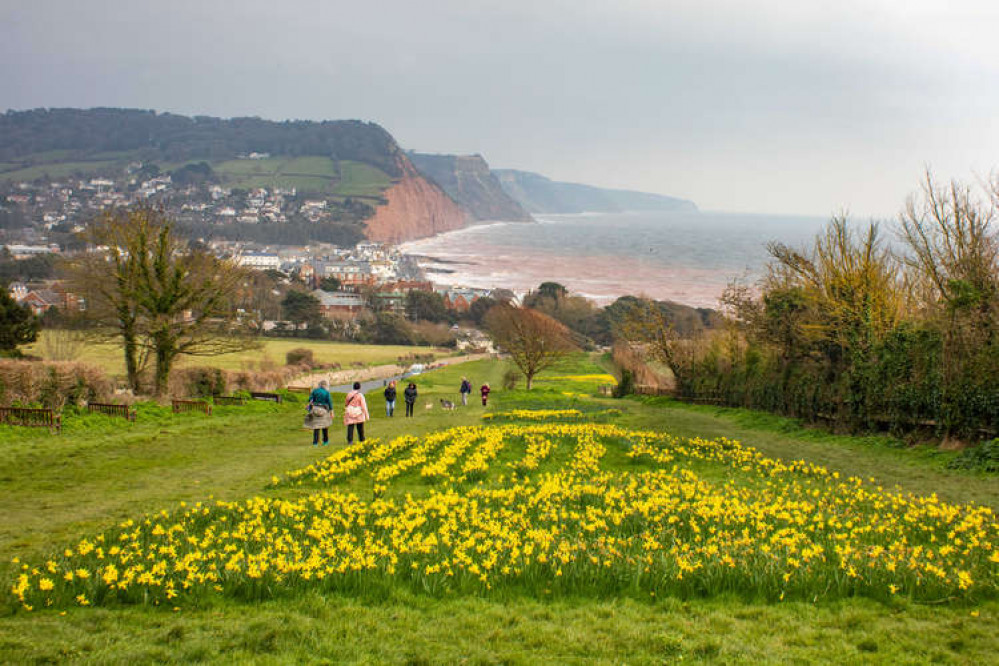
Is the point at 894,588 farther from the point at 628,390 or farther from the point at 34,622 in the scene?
the point at 628,390

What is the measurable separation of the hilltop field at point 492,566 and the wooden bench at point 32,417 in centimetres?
717

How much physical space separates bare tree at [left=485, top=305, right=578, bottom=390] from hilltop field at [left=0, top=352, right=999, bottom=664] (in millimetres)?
46648

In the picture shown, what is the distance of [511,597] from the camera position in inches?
302

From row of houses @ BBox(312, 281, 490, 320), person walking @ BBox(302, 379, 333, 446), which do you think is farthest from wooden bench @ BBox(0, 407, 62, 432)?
row of houses @ BBox(312, 281, 490, 320)

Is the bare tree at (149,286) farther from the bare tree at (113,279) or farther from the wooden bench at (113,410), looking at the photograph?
the wooden bench at (113,410)

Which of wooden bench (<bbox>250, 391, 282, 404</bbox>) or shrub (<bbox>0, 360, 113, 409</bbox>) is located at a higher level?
shrub (<bbox>0, 360, 113, 409</bbox>)

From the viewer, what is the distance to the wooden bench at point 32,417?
70.3 ft

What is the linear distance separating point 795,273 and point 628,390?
25.0 metres

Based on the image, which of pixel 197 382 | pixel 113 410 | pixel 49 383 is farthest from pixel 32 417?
pixel 197 382

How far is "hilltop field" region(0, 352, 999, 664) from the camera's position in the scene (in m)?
6.34

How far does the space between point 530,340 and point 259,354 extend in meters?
29.1

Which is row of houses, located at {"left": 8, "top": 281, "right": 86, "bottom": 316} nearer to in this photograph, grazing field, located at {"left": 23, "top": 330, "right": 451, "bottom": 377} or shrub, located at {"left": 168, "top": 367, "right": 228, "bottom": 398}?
grazing field, located at {"left": 23, "top": 330, "right": 451, "bottom": 377}

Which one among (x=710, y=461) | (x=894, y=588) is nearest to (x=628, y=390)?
(x=710, y=461)

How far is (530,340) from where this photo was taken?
207 ft
